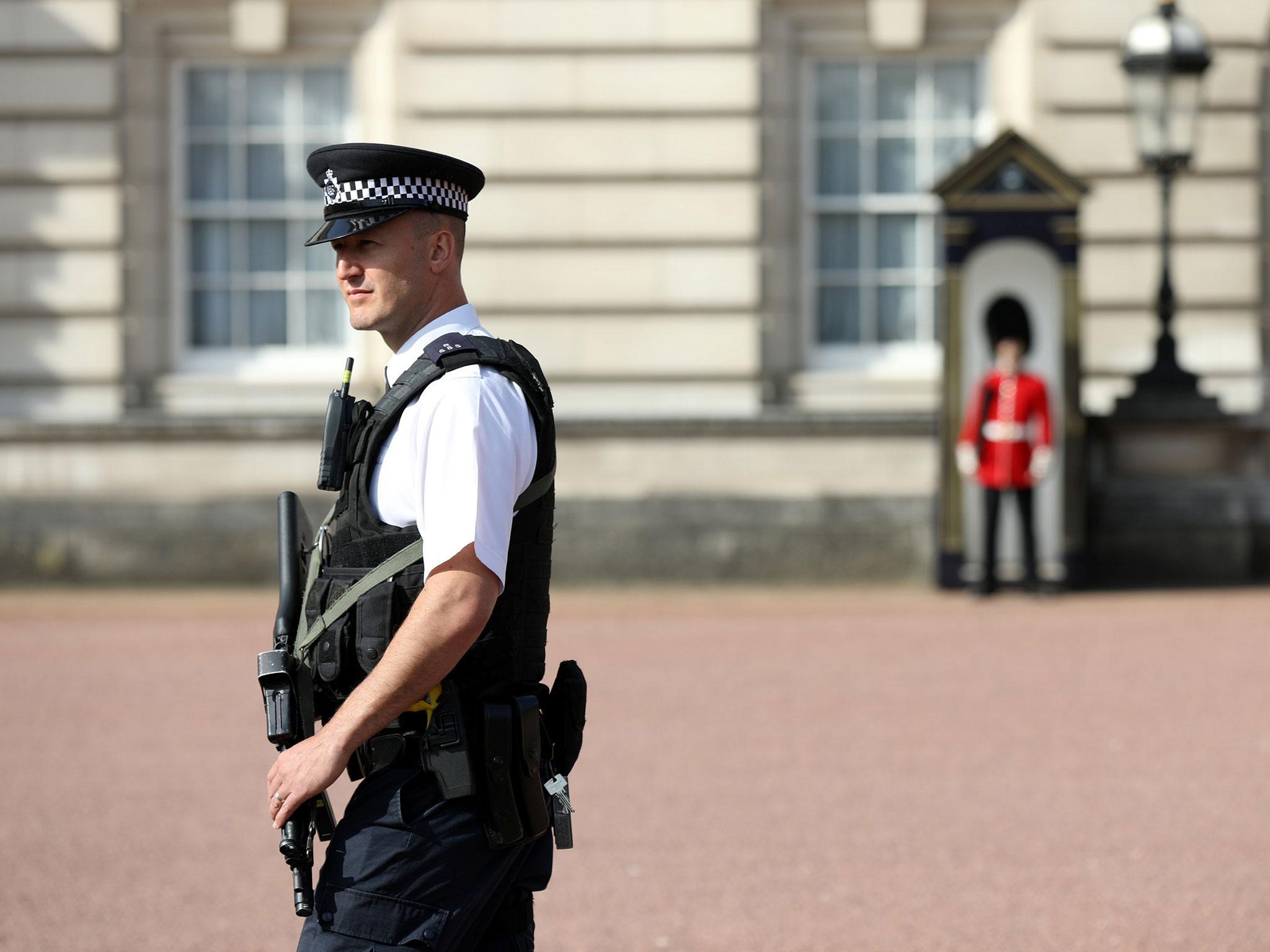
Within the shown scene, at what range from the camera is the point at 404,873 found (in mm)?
2926

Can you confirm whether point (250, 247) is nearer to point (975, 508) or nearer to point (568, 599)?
point (568, 599)

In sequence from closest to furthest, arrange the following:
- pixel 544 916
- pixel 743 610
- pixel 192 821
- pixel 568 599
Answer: pixel 544 916 → pixel 192 821 → pixel 743 610 → pixel 568 599

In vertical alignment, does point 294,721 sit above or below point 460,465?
below

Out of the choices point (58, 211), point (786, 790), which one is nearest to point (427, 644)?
point (786, 790)

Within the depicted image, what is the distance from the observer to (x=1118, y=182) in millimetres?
14078

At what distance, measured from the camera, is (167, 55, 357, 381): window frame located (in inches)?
571

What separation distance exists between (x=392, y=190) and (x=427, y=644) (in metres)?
0.74

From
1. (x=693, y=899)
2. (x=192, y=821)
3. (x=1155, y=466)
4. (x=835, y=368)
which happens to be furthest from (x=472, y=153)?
(x=693, y=899)

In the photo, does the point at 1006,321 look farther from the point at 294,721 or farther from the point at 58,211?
the point at 294,721

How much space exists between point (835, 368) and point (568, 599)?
2942 millimetres

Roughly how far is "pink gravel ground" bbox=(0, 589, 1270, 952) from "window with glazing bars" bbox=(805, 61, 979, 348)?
3809mm

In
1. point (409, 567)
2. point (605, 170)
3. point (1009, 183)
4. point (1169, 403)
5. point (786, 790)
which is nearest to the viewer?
point (409, 567)

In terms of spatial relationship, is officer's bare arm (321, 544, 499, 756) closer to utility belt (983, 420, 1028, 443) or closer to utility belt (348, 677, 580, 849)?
utility belt (348, 677, 580, 849)

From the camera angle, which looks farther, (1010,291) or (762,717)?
(1010,291)
